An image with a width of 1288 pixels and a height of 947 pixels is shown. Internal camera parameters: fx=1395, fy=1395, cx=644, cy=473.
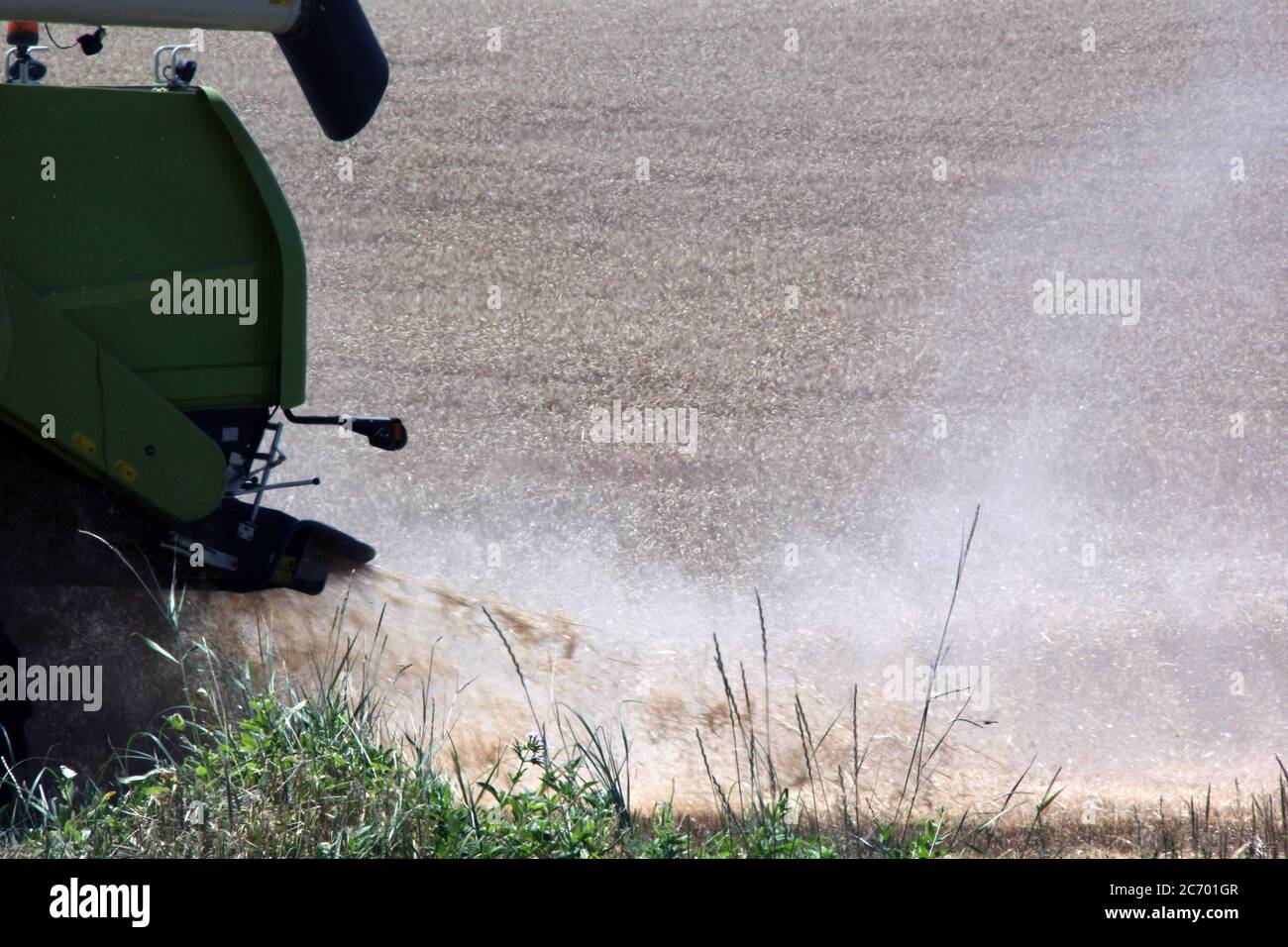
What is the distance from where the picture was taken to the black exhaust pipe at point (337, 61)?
4863 millimetres

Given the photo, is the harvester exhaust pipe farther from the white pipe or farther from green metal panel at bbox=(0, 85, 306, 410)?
green metal panel at bbox=(0, 85, 306, 410)

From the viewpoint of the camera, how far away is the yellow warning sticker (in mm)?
4609

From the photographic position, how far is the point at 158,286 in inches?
190

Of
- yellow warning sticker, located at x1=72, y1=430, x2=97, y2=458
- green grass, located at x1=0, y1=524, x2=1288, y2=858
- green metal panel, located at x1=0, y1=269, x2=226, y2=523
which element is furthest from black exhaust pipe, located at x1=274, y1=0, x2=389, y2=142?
green grass, located at x1=0, y1=524, x2=1288, y2=858

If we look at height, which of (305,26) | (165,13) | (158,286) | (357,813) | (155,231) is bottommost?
(357,813)

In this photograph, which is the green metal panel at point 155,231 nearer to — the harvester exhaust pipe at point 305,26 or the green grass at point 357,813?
the harvester exhaust pipe at point 305,26

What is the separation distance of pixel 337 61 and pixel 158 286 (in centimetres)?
104

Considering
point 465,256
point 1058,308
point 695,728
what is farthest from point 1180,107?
point 695,728

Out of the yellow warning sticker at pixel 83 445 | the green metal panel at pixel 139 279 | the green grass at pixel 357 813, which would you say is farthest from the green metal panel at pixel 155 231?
the green grass at pixel 357 813

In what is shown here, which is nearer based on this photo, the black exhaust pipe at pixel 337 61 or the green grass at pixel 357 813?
the green grass at pixel 357 813

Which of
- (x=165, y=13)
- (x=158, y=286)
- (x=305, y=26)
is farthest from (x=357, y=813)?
(x=305, y=26)

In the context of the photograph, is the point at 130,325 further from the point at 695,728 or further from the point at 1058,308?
the point at 1058,308

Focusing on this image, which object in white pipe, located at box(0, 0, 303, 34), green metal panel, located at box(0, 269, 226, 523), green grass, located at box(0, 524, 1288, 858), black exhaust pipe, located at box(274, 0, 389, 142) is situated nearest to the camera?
green grass, located at box(0, 524, 1288, 858)

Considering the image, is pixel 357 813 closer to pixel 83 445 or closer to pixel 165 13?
pixel 83 445
